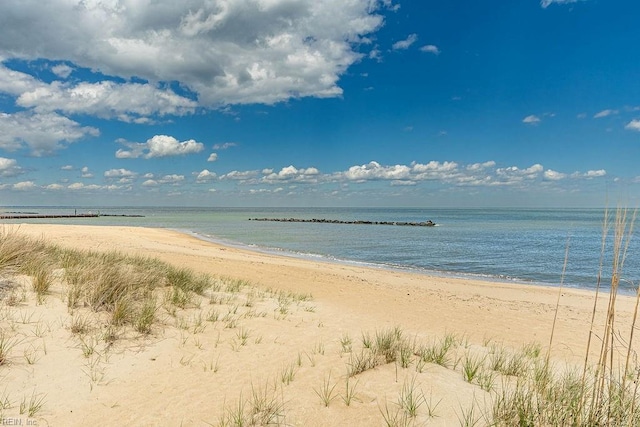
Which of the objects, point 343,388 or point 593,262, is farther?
point 593,262

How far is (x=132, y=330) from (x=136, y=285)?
82.6 inches

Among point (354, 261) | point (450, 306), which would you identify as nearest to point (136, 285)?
point (450, 306)

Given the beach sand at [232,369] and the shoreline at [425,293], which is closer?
the beach sand at [232,369]

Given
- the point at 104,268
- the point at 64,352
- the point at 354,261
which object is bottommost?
the point at 354,261

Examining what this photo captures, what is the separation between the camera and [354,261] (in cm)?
2538

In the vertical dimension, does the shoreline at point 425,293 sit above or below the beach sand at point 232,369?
below

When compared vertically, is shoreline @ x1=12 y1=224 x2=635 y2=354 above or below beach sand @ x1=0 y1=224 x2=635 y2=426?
below

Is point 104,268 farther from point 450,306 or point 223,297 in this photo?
point 450,306

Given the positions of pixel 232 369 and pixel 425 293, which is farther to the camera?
pixel 425 293

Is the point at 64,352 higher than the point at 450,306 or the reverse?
higher

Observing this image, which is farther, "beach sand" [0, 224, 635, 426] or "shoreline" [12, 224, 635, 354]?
"shoreline" [12, 224, 635, 354]

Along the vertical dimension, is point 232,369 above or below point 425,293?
above

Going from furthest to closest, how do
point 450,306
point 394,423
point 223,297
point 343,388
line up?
point 450,306 < point 223,297 < point 343,388 < point 394,423

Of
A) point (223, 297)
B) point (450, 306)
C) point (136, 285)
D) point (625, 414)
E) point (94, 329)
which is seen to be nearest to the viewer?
point (625, 414)
